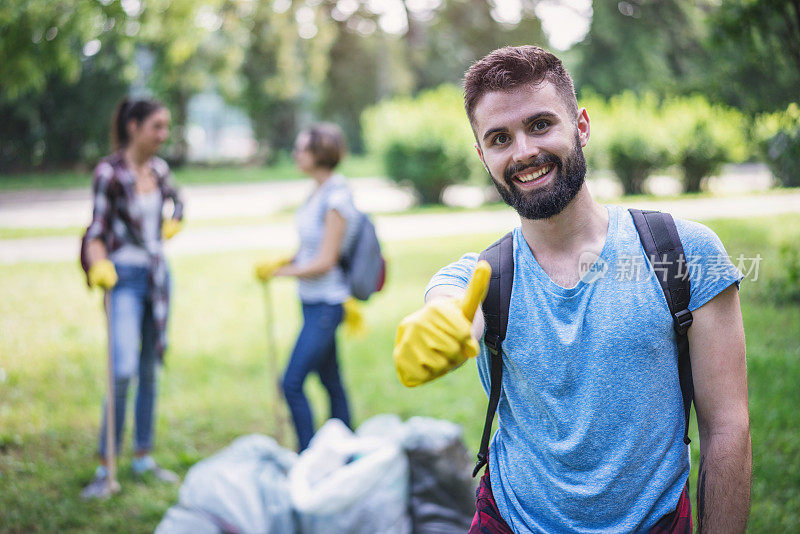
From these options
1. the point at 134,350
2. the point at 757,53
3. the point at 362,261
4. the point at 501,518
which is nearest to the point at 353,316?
the point at 362,261

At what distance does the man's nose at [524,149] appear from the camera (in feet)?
5.56

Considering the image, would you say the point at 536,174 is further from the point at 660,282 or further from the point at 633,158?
the point at 633,158

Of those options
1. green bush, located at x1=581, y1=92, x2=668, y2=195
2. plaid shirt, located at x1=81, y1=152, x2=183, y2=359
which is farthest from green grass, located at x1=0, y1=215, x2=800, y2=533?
green bush, located at x1=581, y1=92, x2=668, y2=195

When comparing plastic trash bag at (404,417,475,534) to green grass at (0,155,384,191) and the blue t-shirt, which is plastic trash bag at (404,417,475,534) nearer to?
the blue t-shirt

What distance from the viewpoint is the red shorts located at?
1658 millimetres

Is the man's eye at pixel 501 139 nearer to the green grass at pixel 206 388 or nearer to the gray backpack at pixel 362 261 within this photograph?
the green grass at pixel 206 388

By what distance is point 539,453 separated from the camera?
174 centimetres

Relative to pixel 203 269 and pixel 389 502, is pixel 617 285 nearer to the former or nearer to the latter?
pixel 389 502

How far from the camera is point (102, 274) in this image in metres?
3.91

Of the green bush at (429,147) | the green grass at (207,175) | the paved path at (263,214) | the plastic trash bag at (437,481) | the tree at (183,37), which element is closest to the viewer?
the plastic trash bag at (437,481)

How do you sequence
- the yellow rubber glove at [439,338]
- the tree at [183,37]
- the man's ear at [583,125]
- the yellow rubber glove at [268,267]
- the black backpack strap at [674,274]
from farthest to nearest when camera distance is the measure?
the tree at [183,37] < the yellow rubber glove at [268,267] < the man's ear at [583,125] < the black backpack strap at [674,274] < the yellow rubber glove at [439,338]

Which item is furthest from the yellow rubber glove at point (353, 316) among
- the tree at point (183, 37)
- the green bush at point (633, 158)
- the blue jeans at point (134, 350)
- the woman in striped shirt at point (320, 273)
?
the green bush at point (633, 158)

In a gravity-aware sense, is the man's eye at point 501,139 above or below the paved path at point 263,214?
above

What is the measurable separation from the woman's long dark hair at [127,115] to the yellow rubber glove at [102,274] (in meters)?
0.76
